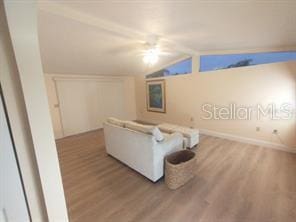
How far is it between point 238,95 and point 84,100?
4.64 m

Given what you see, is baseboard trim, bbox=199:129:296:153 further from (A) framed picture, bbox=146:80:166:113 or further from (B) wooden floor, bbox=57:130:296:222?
(A) framed picture, bbox=146:80:166:113

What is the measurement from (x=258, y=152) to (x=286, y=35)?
2.27 m

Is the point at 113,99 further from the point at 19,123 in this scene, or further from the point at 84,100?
the point at 19,123

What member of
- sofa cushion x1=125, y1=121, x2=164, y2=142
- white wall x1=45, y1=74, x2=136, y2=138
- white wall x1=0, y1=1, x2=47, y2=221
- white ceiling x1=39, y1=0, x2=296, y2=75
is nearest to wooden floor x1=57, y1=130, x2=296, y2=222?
Answer: sofa cushion x1=125, y1=121, x2=164, y2=142

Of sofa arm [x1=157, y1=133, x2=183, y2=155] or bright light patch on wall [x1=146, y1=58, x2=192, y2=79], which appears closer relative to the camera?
sofa arm [x1=157, y1=133, x2=183, y2=155]

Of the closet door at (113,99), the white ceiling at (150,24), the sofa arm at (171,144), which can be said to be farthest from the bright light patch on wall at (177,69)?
the sofa arm at (171,144)

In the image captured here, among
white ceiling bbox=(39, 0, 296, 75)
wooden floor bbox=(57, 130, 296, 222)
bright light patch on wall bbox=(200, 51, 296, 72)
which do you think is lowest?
wooden floor bbox=(57, 130, 296, 222)

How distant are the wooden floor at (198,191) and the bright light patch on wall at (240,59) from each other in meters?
2.01

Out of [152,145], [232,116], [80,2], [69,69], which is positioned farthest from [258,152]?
[69,69]

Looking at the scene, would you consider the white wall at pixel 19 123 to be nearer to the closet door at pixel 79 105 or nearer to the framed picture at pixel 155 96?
the closet door at pixel 79 105

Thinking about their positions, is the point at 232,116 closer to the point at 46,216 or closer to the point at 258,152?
the point at 258,152

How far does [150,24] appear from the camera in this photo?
2309mm

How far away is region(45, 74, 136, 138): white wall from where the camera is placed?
4.69 metres

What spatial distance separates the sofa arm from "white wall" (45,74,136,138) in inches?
144
